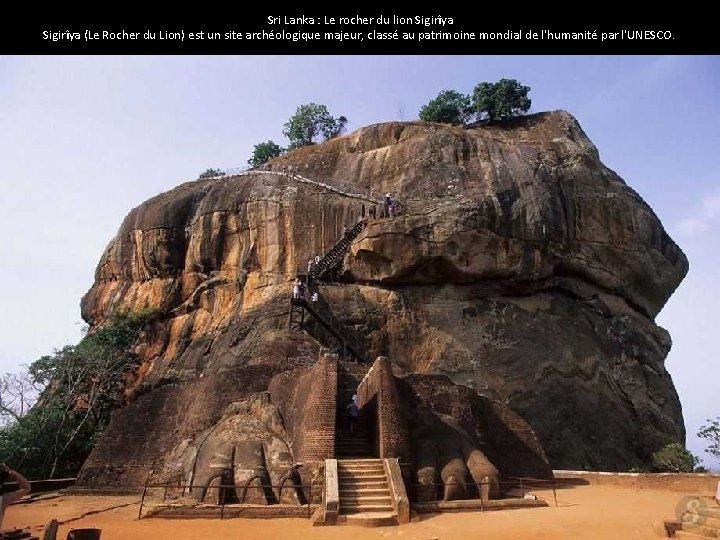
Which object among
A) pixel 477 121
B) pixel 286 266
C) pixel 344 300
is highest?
pixel 477 121

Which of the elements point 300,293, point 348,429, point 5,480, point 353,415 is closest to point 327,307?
point 300,293

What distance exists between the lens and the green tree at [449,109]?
4275cm

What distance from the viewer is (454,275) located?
27.8 meters

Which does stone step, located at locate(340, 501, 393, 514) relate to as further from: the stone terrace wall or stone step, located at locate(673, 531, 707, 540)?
the stone terrace wall

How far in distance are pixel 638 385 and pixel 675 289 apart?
767 cm

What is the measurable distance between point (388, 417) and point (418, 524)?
290 cm

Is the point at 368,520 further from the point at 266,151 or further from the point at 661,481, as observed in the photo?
the point at 266,151

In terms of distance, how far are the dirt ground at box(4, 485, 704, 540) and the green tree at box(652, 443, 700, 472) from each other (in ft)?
34.4

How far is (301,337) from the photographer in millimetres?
23078

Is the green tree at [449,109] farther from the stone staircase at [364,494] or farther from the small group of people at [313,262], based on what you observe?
the stone staircase at [364,494]

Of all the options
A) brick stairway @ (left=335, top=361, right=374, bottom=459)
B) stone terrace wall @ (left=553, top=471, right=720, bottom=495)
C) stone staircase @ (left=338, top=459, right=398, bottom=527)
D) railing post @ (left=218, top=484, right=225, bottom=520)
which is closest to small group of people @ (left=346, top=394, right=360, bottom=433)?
brick stairway @ (left=335, top=361, right=374, bottom=459)

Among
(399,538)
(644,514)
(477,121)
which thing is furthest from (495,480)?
(477,121)

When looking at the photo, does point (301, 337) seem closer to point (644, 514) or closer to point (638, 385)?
point (644, 514)

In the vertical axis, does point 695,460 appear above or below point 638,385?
below
